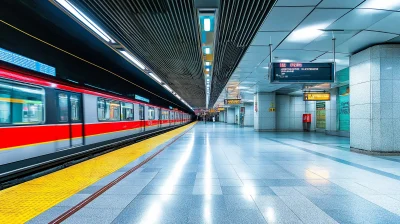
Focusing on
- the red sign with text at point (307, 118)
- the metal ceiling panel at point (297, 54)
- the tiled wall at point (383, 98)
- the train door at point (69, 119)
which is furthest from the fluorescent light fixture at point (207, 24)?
the red sign with text at point (307, 118)

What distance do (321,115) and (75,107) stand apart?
1862 cm

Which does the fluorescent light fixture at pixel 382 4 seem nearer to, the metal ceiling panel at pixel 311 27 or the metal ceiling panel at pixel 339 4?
the metal ceiling panel at pixel 339 4

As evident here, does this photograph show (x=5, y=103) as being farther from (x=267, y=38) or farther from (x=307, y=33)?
(x=307, y=33)

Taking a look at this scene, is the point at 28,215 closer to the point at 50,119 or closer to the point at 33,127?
the point at 33,127

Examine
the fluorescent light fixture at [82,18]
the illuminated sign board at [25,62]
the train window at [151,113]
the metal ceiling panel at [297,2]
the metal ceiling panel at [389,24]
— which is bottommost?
the train window at [151,113]

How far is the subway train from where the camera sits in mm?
4594

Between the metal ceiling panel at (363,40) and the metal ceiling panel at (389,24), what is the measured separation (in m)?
0.25

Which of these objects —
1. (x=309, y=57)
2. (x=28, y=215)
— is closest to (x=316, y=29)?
(x=309, y=57)

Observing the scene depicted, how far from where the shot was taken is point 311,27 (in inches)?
221

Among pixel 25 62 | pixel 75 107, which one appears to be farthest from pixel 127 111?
pixel 25 62

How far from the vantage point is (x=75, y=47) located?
8.66m

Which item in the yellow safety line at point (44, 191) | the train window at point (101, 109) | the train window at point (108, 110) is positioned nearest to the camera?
the yellow safety line at point (44, 191)

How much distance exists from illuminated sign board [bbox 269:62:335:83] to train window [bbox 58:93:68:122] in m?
6.23

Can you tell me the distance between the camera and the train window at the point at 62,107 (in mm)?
6321
